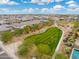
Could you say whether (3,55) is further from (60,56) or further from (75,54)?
(75,54)

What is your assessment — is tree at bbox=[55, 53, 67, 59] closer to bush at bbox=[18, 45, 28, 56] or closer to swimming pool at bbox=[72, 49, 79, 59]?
swimming pool at bbox=[72, 49, 79, 59]

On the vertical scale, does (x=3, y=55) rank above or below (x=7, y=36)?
below

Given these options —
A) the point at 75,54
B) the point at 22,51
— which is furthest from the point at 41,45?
→ the point at 75,54

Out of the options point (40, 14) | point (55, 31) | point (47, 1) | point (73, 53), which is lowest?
point (73, 53)

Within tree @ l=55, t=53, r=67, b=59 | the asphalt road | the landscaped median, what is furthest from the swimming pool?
the asphalt road

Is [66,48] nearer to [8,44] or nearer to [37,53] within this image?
[37,53]

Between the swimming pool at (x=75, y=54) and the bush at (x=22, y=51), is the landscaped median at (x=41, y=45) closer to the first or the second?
the bush at (x=22, y=51)

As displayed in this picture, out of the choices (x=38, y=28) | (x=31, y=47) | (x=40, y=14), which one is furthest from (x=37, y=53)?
(x=40, y=14)
